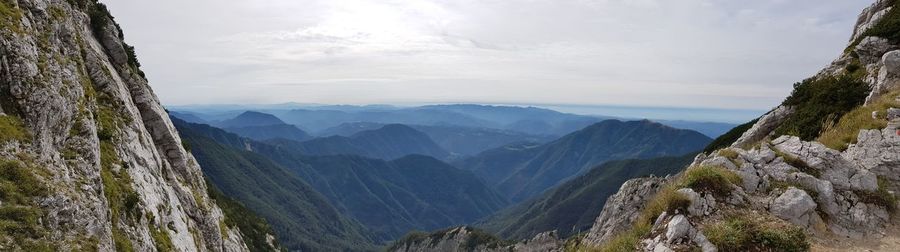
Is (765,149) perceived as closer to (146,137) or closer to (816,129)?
(816,129)

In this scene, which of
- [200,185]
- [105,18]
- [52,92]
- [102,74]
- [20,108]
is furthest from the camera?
[200,185]

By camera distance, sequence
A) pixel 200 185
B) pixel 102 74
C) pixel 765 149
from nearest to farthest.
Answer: pixel 765 149 < pixel 102 74 < pixel 200 185

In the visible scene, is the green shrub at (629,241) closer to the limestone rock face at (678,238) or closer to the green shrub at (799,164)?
the limestone rock face at (678,238)

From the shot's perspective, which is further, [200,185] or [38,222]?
[200,185]

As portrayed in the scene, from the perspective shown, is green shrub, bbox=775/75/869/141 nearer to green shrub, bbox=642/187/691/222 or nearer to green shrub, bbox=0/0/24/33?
green shrub, bbox=642/187/691/222

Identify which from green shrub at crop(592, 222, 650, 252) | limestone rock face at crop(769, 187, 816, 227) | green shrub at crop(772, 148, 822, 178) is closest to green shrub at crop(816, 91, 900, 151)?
green shrub at crop(772, 148, 822, 178)

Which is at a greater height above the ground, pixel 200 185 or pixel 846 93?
pixel 846 93

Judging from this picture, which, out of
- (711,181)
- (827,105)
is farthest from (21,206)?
(827,105)

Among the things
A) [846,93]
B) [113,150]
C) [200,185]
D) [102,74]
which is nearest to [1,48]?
[113,150]
